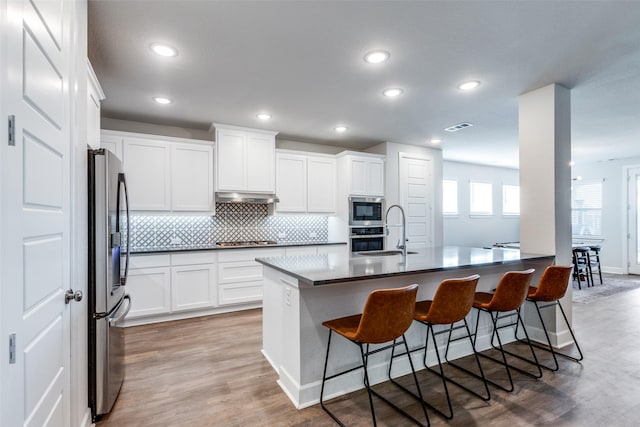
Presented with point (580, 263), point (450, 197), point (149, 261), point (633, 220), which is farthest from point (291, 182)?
point (633, 220)

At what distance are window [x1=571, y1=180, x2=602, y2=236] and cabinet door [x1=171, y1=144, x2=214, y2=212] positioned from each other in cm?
819

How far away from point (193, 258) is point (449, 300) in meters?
3.16

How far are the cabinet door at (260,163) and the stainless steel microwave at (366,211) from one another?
1.35 metres

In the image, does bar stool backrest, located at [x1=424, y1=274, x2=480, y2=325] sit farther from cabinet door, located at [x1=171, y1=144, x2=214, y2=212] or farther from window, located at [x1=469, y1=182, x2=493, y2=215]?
window, located at [x1=469, y1=182, x2=493, y2=215]

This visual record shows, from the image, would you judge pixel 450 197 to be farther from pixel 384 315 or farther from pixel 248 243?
pixel 384 315

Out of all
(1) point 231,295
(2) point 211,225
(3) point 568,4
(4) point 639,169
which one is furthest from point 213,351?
(4) point 639,169

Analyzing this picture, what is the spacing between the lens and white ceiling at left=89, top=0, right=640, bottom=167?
205cm

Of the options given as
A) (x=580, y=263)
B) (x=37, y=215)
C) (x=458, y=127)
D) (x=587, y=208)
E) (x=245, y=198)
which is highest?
(x=458, y=127)

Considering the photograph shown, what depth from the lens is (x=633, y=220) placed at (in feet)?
23.2

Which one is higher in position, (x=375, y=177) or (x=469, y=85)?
(x=469, y=85)

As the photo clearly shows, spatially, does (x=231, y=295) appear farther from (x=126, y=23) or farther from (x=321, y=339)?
(x=126, y=23)

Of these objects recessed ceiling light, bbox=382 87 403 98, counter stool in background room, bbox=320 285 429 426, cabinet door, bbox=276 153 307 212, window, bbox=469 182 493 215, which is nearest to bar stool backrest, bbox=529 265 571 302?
counter stool in background room, bbox=320 285 429 426

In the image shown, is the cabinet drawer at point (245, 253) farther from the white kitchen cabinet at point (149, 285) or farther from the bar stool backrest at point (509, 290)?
the bar stool backrest at point (509, 290)

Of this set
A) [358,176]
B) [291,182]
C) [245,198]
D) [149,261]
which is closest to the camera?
[149,261]
